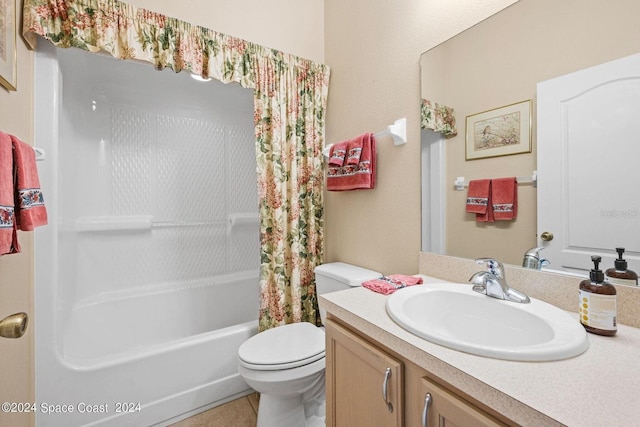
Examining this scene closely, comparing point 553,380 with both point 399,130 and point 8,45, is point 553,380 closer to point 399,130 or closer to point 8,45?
point 399,130

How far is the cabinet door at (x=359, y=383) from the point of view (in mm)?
661

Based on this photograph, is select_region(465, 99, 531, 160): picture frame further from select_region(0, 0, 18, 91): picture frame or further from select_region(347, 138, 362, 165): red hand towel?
select_region(0, 0, 18, 91): picture frame

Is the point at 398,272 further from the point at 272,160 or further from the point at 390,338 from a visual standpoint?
the point at 272,160

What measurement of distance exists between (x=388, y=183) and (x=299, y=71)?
3.21 feet

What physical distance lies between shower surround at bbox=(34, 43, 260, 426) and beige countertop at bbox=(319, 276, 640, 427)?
131 centimetres

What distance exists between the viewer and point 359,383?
2.53 ft

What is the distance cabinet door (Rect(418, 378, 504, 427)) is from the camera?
1.60ft

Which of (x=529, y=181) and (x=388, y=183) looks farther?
(x=388, y=183)

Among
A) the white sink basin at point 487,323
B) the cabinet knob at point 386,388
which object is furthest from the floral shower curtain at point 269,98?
the cabinet knob at point 386,388

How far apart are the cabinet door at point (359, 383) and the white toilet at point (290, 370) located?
30 cm

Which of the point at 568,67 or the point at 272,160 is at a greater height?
the point at 568,67

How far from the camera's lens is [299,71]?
5.75ft

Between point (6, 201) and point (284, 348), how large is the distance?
43.6 inches

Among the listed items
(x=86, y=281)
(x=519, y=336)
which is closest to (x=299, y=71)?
(x=519, y=336)
